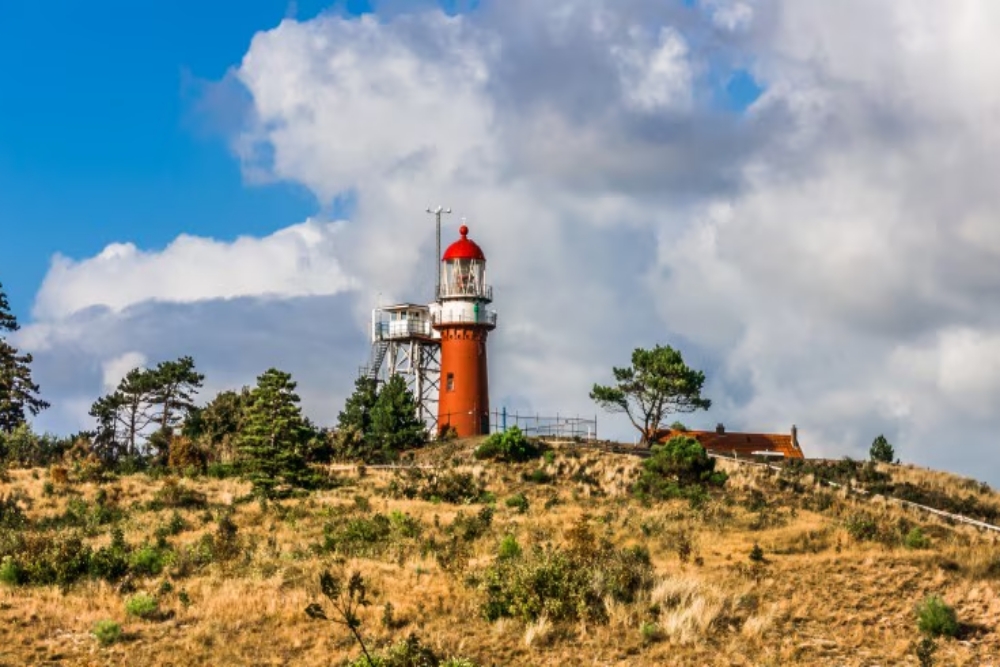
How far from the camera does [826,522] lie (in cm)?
4153

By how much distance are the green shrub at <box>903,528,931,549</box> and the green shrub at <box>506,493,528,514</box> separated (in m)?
14.3

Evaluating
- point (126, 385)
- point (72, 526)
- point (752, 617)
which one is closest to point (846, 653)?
point (752, 617)

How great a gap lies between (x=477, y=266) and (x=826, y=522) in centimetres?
3242

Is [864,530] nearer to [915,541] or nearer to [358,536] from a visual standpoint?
[915,541]

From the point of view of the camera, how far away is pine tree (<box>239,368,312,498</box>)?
159 feet

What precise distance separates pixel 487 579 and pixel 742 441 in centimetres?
4322

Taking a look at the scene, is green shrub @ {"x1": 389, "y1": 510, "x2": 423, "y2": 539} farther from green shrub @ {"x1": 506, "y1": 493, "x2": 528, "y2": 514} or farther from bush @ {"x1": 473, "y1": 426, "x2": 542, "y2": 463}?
bush @ {"x1": 473, "y1": 426, "x2": 542, "y2": 463}

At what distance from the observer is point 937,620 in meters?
28.4

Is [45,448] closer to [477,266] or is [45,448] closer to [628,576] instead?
[477,266]

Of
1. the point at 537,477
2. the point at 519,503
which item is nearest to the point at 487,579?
the point at 519,503

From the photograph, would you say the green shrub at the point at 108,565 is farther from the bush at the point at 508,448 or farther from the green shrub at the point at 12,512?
the bush at the point at 508,448

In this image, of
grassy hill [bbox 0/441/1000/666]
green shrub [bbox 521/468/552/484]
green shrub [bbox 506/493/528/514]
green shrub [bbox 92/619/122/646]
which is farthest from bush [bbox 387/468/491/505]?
green shrub [bbox 92/619/122/646]

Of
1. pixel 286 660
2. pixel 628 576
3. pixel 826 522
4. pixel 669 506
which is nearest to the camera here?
pixel 286 660

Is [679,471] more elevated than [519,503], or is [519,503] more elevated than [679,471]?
[679,471]
